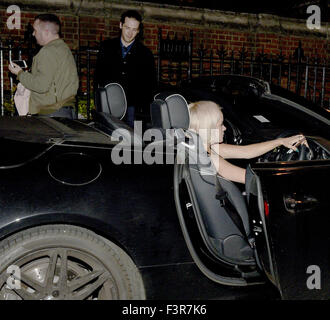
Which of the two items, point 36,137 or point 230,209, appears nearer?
point 36,137

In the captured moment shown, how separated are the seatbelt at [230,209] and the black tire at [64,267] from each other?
64 centimetres

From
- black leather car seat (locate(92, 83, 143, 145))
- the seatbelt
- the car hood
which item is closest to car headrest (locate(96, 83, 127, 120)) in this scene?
black leather car seat (locate(92, 83, 143, 145))

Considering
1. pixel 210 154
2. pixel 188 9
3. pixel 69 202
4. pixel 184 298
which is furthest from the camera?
pixel 188 9

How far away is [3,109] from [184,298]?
16.3 ft

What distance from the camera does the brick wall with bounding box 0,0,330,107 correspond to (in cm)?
803

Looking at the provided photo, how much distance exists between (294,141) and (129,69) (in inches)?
87.2

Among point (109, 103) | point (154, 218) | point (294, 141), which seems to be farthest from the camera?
point (109, 103)

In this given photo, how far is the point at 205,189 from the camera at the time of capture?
2482 mm

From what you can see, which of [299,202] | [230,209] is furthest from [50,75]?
[299,202]

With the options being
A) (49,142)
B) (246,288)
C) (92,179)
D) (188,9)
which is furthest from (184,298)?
(188,9)

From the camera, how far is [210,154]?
2.63m

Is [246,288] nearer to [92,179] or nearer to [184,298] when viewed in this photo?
[184,298]

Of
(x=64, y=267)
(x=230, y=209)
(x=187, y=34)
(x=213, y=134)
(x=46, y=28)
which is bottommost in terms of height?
(x=64, y=267)

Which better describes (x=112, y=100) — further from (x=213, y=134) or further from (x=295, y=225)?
(x=295, y=225)
